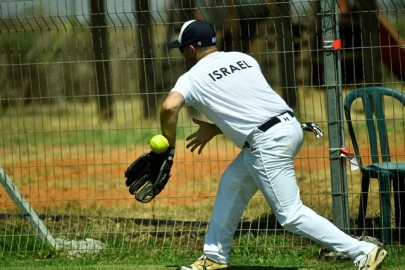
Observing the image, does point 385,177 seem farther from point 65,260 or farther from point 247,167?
point 65,260

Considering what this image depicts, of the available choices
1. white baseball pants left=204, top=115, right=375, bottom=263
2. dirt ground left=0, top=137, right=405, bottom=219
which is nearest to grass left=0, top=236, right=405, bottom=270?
dirt ground left=0, top=137, right=405, bottom=219

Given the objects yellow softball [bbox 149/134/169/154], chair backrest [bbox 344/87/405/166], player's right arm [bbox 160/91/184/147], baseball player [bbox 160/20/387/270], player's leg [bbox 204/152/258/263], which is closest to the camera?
→ player's right arm [bbox 160/91/184/147]

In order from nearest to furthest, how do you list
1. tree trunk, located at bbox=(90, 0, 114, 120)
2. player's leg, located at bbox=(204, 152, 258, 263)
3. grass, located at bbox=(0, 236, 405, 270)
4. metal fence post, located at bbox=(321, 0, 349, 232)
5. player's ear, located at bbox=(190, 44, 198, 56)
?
player's ear, located at bbox=(190, 44, 198, 56)
player's leg, located at bbox=(204, 152, 258, 263)
grass, located at bbox=(0, 236, 405, 270)
metal fence post, located at bbox=(321, 0, 349, 232)
tree trunk, located at bbox=(90, 0, 114, 120)

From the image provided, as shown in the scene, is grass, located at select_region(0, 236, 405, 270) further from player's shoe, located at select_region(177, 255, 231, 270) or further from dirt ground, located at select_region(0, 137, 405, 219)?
dirt ground, located at select_region(0, 137, 405, 219)

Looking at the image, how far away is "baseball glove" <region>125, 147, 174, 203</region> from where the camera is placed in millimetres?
6895

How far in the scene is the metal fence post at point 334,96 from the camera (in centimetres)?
781

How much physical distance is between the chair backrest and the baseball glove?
1.93 m

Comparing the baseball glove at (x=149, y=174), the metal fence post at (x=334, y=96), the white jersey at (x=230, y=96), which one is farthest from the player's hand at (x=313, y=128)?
the baseball glove at (x=149, y=174)

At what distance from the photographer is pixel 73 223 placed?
30.5ft

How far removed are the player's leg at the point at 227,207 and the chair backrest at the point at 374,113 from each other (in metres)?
1.43

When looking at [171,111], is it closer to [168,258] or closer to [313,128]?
[313,128]

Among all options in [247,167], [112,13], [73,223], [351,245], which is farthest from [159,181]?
[73,223]

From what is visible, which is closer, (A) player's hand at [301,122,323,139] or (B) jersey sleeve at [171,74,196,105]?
(B) jersey sleeve at [171,74,196,105]

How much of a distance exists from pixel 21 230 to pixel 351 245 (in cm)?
351
